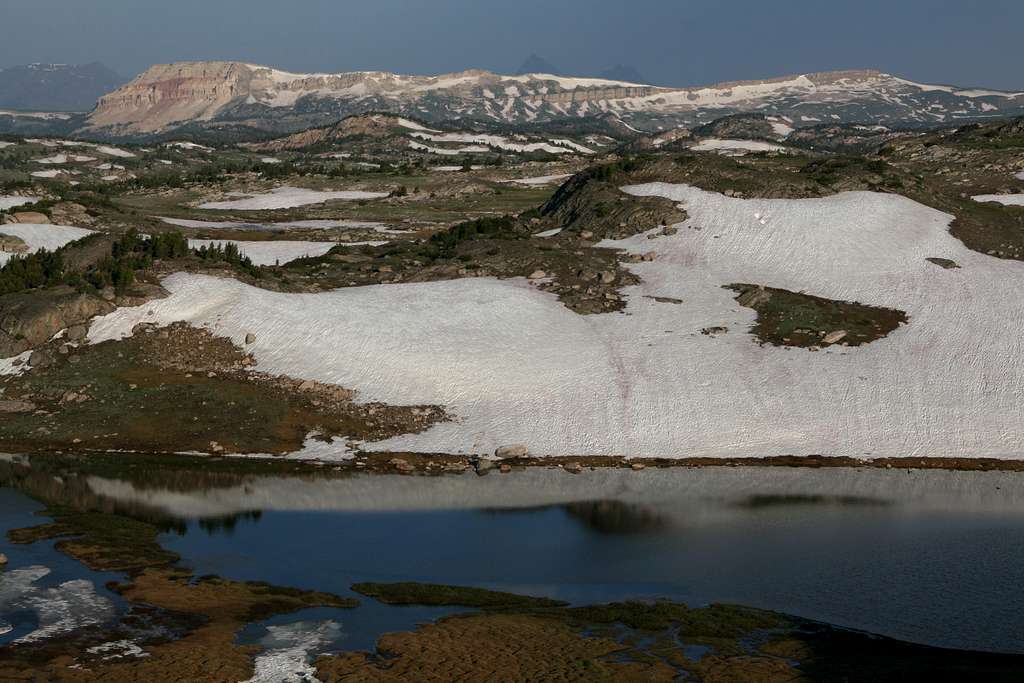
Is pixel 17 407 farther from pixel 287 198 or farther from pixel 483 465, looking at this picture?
pixel 287 198

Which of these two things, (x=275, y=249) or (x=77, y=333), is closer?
(x=77, y=333)

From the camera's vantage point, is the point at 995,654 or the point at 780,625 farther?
the point at 780,625

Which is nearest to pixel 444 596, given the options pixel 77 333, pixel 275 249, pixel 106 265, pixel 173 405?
pixel 173 405

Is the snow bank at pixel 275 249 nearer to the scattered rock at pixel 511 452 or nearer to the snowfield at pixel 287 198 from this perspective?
the scattered rock at pixel 511 452

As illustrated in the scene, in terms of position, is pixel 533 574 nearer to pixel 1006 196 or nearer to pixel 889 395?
pixel 889 395

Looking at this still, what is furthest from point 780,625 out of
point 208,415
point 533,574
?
point 208,415

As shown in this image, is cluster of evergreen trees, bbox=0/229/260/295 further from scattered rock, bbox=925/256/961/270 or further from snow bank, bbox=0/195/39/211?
snow bank, bbox=0/195/39/211
